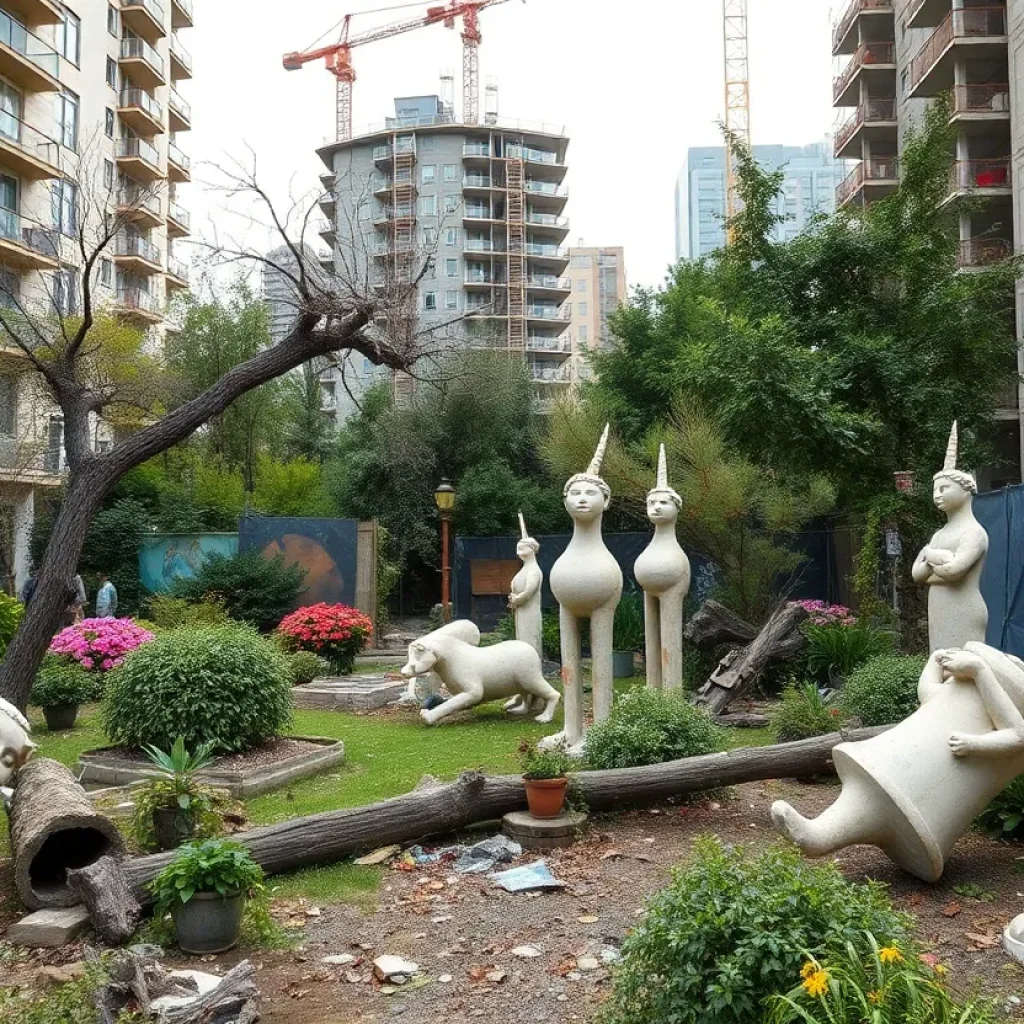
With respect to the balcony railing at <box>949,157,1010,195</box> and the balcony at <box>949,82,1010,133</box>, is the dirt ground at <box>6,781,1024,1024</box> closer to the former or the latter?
the balcony railing at <box>949,157,1010,195</box>

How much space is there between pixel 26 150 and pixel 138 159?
27.3ft

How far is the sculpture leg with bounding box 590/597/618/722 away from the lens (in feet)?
28.1

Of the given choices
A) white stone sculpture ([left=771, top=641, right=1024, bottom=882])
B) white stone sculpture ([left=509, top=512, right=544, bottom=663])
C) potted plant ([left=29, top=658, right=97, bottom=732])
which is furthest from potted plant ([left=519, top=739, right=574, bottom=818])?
potted plant ([left=29, top=658, right=97, bottom=732])

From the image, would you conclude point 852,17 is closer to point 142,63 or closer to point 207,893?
point 142,63

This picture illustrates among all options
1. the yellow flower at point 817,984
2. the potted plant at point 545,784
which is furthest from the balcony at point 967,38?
the yellow flower at point 817,984

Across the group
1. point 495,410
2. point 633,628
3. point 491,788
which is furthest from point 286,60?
point 491,788

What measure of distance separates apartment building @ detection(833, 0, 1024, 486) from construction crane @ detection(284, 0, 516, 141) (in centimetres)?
4957

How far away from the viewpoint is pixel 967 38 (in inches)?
945

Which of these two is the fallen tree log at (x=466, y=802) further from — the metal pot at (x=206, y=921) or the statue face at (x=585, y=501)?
the statue face at (x=585, y=501)

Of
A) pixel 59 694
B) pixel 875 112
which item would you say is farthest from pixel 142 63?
pixel 59 694

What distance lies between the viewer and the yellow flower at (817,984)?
274 centimetres

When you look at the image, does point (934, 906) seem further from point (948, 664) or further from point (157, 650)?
point (157, 650)

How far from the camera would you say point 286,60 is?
75375 millimetres

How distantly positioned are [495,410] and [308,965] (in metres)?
21.7
